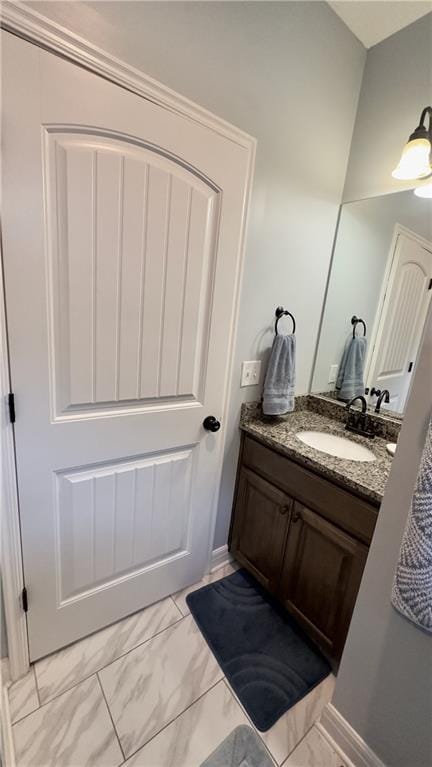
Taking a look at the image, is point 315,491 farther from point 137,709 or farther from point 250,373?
point 137,709

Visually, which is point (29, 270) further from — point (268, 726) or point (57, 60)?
point (268, 726)

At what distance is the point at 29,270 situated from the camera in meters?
0.90

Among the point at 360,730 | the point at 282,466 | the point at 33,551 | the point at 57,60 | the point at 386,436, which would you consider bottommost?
the point at 360,730

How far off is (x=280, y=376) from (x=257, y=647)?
119 cm

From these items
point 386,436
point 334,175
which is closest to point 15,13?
point 334,175

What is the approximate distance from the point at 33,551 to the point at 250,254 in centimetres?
143

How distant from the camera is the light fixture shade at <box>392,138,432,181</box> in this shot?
3.95ft

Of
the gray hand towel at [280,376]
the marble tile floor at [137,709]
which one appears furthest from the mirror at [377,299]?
the marble tile floor at [137,709]

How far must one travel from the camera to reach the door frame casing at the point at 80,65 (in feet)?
2.61

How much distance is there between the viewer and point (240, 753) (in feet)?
3.37

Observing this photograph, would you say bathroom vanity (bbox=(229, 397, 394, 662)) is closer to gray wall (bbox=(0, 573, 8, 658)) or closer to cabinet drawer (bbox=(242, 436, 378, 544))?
cabinet drawer (bbox=(242, 436, 378, 544))

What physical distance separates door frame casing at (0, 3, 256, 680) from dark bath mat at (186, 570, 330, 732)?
2.52 feet

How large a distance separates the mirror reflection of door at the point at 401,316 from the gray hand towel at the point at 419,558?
3.13 ft

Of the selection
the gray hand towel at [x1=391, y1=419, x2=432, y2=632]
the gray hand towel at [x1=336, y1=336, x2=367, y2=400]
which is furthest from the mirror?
the gray hand towel at [x1=391, y1=419, x2=432, y2=632]
